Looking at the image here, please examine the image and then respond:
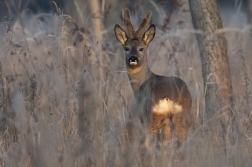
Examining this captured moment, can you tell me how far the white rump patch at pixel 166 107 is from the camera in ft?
24.1

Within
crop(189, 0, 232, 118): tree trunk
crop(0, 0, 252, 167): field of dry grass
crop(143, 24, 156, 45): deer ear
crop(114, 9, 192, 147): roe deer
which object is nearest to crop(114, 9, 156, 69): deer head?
crop(143, 24, 156, 45): deer ear

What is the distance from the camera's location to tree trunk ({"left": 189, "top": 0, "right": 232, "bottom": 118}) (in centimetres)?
795

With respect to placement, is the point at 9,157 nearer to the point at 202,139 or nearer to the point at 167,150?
the point at 167,150

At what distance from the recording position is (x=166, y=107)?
7.36 m

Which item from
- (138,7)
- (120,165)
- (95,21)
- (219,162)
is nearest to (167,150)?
(219,162)

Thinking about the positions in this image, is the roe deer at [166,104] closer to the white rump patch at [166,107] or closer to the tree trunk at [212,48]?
Answer: the white rump patch at [166,107]

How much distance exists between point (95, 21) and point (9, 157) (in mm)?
4867

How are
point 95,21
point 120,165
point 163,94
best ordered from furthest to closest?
point 95,21 → point 163,94 → point 120,165

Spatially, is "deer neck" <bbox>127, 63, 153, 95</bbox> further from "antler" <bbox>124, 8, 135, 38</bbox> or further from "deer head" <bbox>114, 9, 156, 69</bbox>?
"antler" <bbox>124, 8, 135, 38</bbox>

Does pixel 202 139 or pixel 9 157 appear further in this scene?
pixel 202 139

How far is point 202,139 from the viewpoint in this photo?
682 centimetres

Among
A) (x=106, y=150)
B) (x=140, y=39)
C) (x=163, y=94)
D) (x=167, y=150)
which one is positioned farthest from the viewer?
(x=140, y=39)

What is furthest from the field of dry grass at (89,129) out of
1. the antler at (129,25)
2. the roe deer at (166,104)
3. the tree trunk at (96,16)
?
the tree trunk at (96,16)

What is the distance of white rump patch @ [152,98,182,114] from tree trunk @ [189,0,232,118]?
0.62 metres
